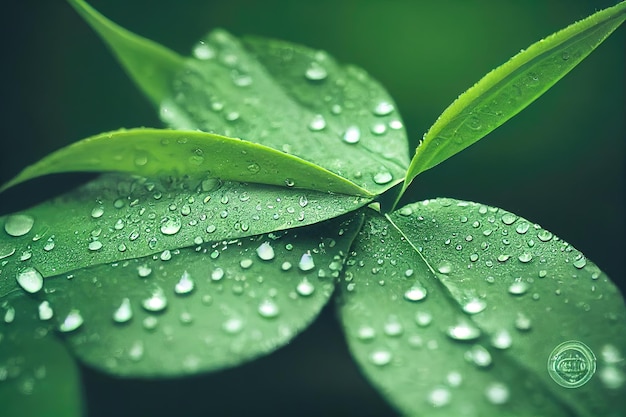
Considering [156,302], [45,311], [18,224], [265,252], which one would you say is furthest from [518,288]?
[18,224]

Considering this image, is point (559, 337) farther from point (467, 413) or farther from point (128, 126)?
point (128, 126)

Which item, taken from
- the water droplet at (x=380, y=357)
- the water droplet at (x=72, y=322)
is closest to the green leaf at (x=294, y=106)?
the water droplet at (x=380, y=357)

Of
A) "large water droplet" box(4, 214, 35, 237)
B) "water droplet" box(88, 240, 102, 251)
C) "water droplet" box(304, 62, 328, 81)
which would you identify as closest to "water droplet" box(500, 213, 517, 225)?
"water droplet" box(304, 62, 328, 81)

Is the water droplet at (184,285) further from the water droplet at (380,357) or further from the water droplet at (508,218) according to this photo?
the water droplet at (508,218)

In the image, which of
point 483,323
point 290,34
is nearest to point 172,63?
point 290,34

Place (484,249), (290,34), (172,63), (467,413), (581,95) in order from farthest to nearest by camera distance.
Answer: (290,34)
(581,95)
(172,63)
(484,249)
(467,413)

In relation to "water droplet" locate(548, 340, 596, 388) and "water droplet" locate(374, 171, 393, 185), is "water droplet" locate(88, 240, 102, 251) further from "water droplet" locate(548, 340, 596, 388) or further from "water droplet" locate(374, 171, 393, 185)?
"water droplet" locate(548, 340, 596, 388)
